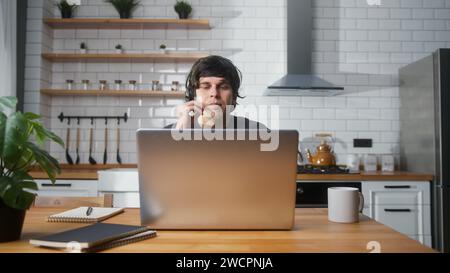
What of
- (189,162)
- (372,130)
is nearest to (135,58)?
(372,130)

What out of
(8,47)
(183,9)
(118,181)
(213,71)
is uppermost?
(183,9)

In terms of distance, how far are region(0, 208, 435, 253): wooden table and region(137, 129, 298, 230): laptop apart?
66mm

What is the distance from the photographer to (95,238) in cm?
87

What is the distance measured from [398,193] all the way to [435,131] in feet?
1.85

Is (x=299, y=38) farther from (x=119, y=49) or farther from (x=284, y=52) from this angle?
(x=119, y=49)

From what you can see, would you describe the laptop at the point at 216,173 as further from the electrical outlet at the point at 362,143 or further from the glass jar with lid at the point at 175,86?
the electrical outlet at the point at 362,143

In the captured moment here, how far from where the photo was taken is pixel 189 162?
999mm

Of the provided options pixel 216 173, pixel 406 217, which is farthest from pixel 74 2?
pixel 406 217

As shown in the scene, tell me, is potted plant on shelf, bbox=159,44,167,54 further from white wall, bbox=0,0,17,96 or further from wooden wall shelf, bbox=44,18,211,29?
white wall, bbox=0,0,17,96

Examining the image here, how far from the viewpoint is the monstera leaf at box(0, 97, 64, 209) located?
3.03 ft

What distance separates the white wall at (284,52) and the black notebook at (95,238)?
2.73 meters

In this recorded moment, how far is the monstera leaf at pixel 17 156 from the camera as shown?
3.03 ft

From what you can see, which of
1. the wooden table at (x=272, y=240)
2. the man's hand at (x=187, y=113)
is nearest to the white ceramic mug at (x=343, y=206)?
the wooden table at (x=272, y=240)

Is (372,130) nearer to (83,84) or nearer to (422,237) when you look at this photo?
(422,237)
